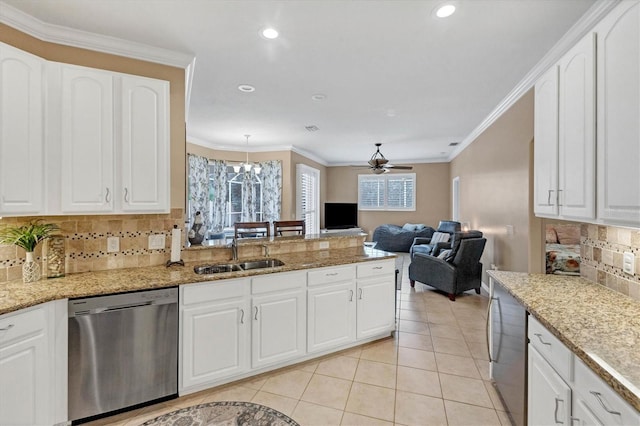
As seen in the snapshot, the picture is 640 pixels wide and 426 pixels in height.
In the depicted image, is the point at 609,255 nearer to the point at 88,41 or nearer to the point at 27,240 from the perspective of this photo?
the point at 27,240

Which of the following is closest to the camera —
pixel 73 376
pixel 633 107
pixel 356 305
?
pixel 633 107

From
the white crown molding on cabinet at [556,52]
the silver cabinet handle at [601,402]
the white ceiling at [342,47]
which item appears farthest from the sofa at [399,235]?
the silver cabinet handle at [601,402]

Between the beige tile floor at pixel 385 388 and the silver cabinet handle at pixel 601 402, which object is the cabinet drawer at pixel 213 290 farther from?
the silver cabinet handle at pixel 601 402

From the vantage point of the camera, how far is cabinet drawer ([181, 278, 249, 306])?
2.20m

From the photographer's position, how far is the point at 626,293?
1755 mm

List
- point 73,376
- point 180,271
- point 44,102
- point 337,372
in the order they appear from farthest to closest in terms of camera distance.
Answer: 1. point 337,372
2. point 180,271
3. point 44,102
4. point 73,376

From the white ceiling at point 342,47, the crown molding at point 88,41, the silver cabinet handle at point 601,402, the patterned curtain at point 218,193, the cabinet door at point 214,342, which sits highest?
the white ceiling at point 342,47

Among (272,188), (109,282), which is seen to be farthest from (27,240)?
(272,188)

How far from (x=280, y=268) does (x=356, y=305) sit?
92 centimetres

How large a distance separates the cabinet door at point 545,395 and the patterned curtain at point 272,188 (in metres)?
5.49

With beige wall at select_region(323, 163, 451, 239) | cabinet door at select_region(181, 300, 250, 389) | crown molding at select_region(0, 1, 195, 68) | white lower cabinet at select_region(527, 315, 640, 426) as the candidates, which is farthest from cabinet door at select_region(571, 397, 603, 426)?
beige wall at select_region(323, 163, 451, 239)

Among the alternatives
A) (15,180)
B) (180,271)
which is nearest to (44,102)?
(15,180)

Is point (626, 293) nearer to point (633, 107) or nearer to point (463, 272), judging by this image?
point (633, 107)

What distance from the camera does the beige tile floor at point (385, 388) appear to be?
2076mm
